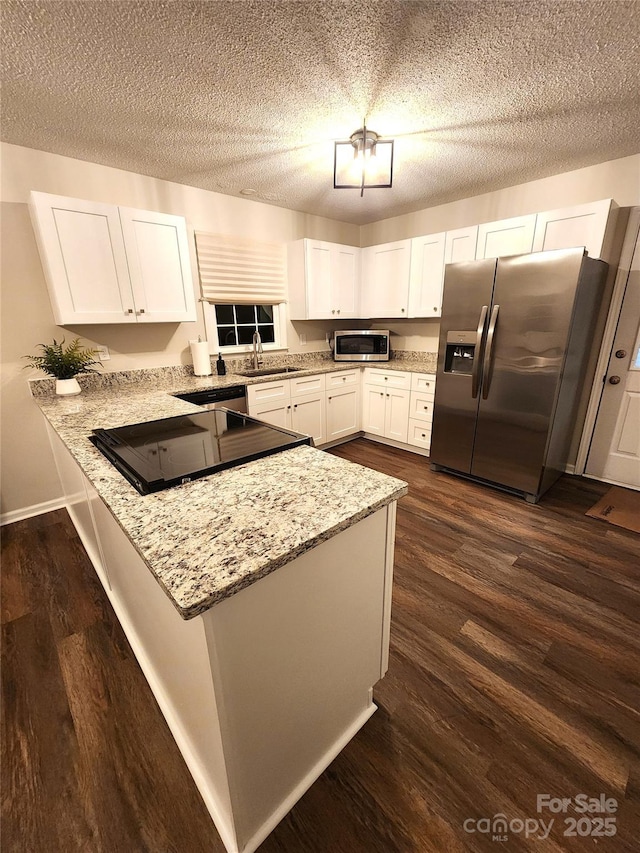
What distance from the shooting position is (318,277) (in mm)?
3672

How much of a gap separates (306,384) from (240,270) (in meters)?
1.29

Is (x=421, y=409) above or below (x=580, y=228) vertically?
below

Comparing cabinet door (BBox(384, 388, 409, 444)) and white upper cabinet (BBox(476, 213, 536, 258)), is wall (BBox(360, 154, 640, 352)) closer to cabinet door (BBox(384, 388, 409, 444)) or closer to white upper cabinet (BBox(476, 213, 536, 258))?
white upper cabinet (BBox(476, 213, 536, 258))

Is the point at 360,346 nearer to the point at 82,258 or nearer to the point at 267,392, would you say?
the point at 267,392

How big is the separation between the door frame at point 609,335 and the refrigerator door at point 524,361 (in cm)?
85

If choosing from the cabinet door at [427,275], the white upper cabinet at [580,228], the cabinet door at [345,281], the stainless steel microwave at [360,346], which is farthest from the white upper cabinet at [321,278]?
the white upper cabinet at [580,228]

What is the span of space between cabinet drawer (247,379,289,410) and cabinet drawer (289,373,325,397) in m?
0.09

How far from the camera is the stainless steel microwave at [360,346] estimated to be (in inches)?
156

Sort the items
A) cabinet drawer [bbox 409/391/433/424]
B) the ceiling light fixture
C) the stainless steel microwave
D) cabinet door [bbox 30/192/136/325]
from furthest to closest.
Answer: the stainless steel microwave, cabinet drawer [bbox 409/391/433/424], cabinet door [bbox 30/192/136/325], the ceiling light fixture

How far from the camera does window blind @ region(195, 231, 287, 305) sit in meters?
3.14

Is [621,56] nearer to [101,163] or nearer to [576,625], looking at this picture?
[576,625]

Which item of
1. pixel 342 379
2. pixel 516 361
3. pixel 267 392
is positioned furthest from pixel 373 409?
pixel 516 361

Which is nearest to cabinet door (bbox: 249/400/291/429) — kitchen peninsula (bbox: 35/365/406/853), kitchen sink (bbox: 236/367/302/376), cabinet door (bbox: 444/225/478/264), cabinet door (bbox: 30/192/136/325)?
kitchen sink (bbox: 236/367/302/376)

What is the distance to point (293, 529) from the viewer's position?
2.71 feet
